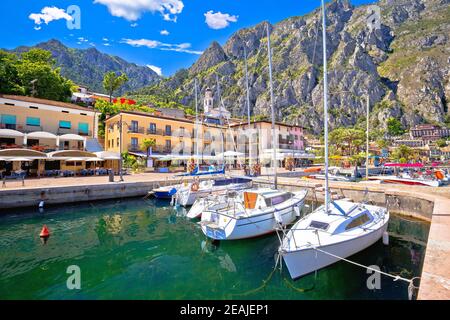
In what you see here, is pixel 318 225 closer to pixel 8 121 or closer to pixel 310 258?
pixel 310 258

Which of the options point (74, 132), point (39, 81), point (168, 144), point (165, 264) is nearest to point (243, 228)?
point (165, 264)

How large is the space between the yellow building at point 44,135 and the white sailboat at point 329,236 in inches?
985

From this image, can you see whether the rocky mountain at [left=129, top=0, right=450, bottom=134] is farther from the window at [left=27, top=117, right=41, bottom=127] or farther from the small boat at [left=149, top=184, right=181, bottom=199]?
the small boat at [left=149, top=184, right=181, bottom=199]

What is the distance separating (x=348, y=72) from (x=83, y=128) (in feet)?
462

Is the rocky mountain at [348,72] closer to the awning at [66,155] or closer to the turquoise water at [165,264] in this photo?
the awning at [66,155]

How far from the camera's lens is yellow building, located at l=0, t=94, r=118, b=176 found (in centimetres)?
2486

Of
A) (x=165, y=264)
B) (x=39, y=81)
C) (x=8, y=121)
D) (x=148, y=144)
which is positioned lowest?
(x=165, y=264)

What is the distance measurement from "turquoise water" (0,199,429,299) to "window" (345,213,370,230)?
1305mm

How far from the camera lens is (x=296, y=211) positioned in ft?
42.7

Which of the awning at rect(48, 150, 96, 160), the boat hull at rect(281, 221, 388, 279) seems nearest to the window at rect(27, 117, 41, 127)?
the awning at rect(48, 150, 96, 160)

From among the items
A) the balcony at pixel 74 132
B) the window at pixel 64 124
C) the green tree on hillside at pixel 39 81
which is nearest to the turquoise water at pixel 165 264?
the balcony at pixel 74 132

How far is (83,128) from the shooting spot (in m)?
33.6

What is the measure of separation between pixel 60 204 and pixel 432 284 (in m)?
21.9
